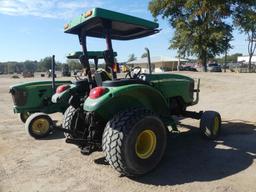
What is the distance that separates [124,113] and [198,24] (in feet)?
118

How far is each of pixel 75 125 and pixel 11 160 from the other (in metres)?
1.40

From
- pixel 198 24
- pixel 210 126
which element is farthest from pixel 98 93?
pixel 198 24

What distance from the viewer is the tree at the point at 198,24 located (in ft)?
120

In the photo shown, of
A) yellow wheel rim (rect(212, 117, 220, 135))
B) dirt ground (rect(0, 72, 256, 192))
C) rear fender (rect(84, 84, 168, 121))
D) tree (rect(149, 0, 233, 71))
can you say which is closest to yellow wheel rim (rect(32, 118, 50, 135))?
dirt ground (rect(0, 72, 256, 192))

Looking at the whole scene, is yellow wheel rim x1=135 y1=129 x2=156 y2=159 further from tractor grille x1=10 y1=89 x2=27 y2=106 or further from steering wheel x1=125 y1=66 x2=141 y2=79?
tractor grille x1=10 y1=89 x2=27 y2=106

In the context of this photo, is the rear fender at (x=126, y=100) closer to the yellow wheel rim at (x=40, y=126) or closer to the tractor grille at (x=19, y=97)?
the yellow wheel rim at (x=40, y=126)

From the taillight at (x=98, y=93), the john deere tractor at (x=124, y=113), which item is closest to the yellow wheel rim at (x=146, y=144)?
the john deere tractor at (x=124, y=113)

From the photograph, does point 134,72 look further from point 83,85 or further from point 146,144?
point 146,144

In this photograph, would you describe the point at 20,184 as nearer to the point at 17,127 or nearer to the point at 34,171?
→ the point at 34,171

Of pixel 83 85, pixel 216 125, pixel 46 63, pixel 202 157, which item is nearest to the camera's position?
pixel 202 157

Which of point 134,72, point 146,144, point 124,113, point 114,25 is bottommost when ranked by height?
point 146,144

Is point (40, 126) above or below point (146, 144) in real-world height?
below

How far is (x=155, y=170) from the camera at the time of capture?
16.6 feet

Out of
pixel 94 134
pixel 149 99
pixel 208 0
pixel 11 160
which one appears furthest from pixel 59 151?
pixel 208 0
